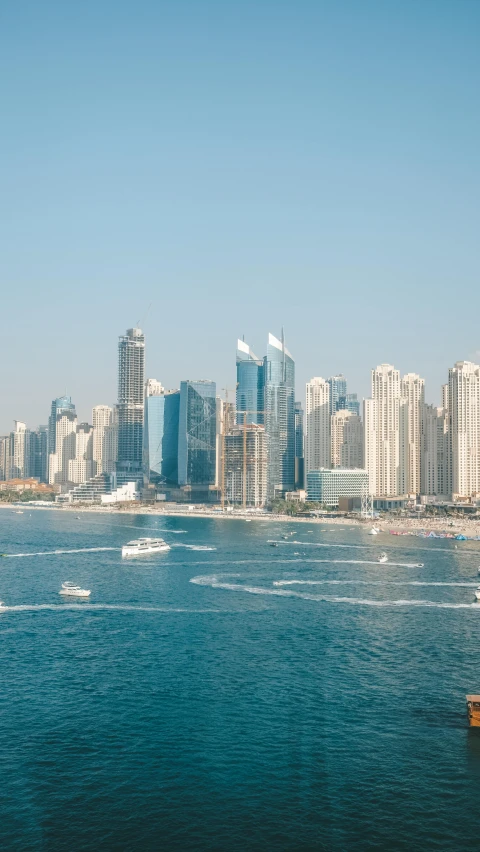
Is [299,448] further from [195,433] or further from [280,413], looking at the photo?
[195,433]

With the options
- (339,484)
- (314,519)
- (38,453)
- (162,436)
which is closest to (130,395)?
(162,436)

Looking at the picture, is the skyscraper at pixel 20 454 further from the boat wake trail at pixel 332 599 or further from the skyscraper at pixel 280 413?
the boat wake trail at pixel 332 599

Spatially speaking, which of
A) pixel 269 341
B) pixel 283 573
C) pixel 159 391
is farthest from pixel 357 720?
pixel 159 391

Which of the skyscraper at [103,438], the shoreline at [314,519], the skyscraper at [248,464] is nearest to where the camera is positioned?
the shoreline at [314,519]

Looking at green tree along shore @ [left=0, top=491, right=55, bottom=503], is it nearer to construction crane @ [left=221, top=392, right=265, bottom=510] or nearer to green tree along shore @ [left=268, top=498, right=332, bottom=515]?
construction crane @ [left=221, top=392, right=265, bottom=510]

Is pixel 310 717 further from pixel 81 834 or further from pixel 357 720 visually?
pixel 81 834

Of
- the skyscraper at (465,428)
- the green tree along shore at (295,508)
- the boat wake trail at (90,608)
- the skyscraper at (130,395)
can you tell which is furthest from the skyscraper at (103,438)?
the boat wake trail at (90,608)

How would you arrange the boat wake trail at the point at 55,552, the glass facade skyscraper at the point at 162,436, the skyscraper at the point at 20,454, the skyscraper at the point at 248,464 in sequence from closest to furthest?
the boat wake trail at the point at 55,552 < the skyscraper at the point at 248,464 < the glass facade skyscraper at the point at 162,436 < the skyscraper at the point at 20,454
